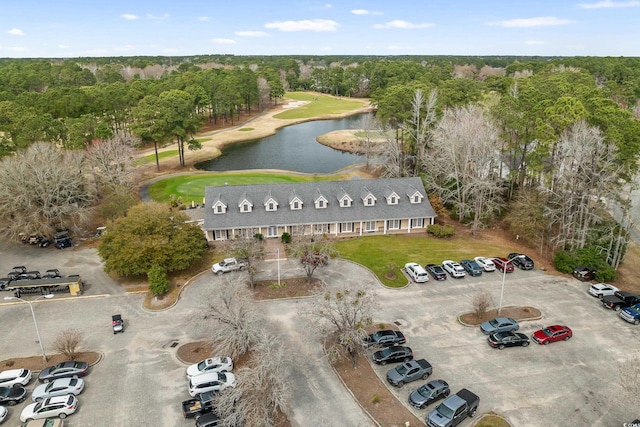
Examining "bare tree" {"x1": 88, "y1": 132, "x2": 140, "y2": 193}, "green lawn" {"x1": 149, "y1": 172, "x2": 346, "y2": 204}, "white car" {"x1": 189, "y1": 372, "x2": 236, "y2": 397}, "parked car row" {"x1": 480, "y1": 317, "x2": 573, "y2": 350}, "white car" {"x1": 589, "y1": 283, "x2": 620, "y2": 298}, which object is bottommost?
"white car" {"x1": 189, "y1": 372, "x2": 236, "y2": 397}

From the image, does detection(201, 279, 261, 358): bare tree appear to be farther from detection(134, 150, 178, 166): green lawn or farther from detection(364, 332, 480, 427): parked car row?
detection(134, 150, 178, 166): green lawn

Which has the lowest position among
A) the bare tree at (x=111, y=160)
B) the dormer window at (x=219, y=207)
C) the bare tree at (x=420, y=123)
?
the dormer window at (x=219, y=207)

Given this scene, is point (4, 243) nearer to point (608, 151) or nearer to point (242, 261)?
point (242, 261)

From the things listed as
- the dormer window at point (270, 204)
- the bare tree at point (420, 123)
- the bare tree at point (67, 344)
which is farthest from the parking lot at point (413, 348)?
the bare tree at point (420, 123)

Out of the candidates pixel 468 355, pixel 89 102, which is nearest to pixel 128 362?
pixel 468 355

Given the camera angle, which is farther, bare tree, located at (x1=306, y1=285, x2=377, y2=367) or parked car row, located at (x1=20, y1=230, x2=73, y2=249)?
parked car row, located at (x1=20, y1=230, x2=73, y2=249)

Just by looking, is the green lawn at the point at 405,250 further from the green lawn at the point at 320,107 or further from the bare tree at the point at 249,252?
the green lawn at the point at 320,107

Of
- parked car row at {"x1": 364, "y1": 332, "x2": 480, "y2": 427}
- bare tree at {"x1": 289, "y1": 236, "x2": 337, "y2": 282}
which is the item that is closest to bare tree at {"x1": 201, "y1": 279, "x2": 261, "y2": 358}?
parked car row at {"x1": 364, "y1": 332, "x2": 480, "y2": 427}
